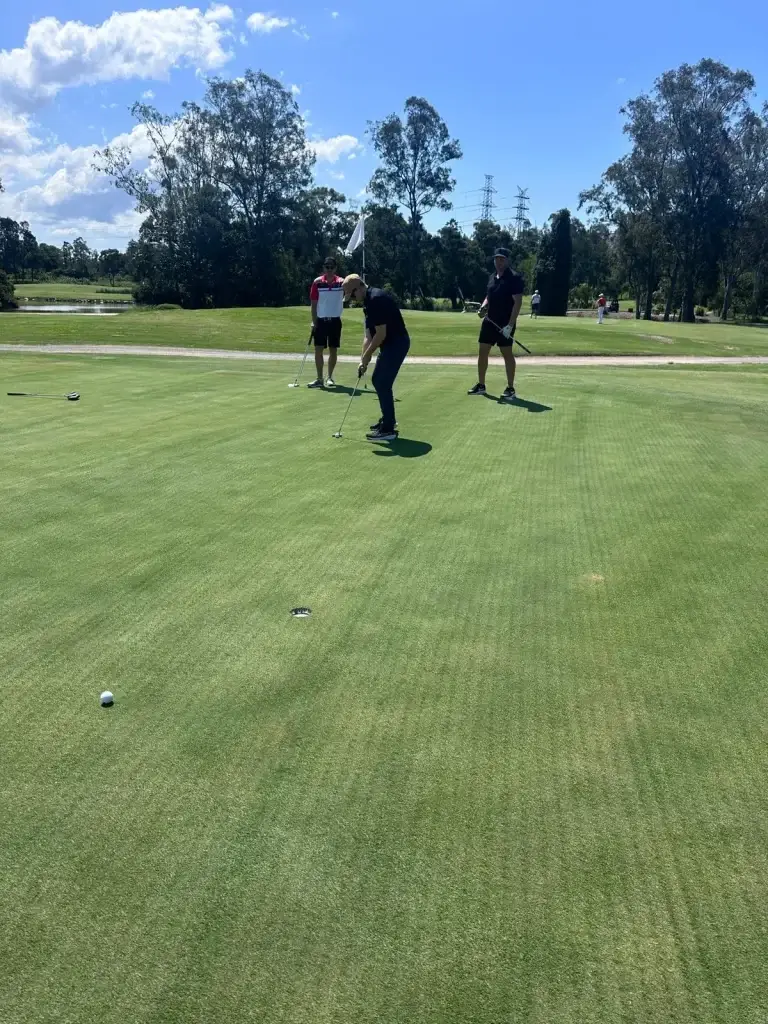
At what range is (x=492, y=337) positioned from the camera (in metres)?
11.6

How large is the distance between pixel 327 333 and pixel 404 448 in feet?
16.7

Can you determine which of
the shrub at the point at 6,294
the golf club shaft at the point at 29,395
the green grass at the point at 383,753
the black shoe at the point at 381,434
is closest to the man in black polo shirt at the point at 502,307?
the black shoe at the point at 381,434

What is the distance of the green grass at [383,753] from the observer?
7.37 feet

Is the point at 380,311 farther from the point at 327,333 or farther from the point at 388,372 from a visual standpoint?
the point at 327,333

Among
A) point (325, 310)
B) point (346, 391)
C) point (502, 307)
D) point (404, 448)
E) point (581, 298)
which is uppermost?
point (581, 298)

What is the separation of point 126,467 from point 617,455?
4.71m

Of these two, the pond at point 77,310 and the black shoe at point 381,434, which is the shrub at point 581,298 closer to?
the pond at point 77,310

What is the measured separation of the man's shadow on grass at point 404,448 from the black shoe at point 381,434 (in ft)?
0.21

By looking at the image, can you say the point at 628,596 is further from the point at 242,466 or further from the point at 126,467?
the point at 126,467

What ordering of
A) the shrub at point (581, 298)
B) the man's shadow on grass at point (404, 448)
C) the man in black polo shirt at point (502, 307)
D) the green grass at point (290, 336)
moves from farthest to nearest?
the shrub at point (581, 298)
the green grass at point (290, 336)
the man in black polo shirt at point (502, 307)
the man's shadow on grass at point (404, 448)

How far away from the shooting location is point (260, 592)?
476cm

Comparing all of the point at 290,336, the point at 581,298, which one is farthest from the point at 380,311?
the point at 581,298

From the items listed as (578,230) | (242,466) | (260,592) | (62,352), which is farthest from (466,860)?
(578,230)

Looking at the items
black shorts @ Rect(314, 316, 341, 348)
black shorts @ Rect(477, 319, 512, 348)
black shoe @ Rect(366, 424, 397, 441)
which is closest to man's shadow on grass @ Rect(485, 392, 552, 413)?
black shorts @ Rect(477, 319, 512, 348)
